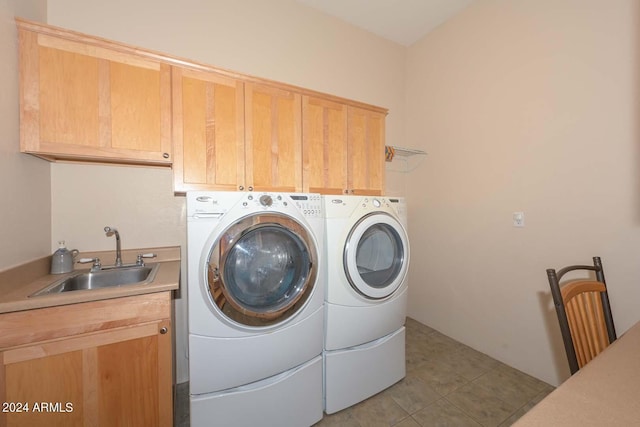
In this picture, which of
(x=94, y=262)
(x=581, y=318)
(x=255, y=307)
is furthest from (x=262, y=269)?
(x=581, y=318)

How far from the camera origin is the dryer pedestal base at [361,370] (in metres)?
1.47

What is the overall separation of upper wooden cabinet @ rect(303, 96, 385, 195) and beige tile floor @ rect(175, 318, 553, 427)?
1.45 meters

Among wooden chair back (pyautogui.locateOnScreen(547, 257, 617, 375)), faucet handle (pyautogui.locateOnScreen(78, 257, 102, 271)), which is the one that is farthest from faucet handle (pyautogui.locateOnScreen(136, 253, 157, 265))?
wooden chair back (pyautogui.locateOnScreen(547, 257, 617, 375))

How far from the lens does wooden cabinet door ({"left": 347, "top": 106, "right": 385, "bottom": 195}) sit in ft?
6.49

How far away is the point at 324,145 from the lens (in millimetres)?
1851

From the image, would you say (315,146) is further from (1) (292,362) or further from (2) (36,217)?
(2) (36,217)

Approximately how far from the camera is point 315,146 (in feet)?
5.94

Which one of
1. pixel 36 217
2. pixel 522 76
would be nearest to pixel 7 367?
pixel 36 217

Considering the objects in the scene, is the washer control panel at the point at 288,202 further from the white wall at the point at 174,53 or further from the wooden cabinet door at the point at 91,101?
the white wall at the point at 174,53

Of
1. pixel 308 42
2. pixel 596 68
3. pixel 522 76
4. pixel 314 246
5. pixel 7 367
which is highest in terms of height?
pixel 308 42

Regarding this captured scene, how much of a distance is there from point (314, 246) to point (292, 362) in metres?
0.64

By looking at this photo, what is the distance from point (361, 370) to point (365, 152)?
1.60m

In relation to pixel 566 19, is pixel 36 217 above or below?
below

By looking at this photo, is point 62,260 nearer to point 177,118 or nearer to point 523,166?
point 177,118
